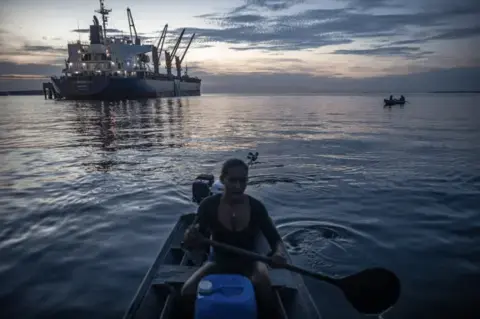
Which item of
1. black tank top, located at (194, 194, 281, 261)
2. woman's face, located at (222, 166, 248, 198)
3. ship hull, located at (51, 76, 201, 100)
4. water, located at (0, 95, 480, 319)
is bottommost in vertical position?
water, located at (0, 95, 480, 319)

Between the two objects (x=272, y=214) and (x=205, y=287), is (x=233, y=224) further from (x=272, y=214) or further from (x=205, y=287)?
(x=272, y=214)

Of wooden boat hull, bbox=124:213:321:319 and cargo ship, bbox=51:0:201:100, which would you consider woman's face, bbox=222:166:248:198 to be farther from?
cargo ship, bbox=51:0:201:100

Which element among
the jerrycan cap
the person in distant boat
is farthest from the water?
the jerrycan cap

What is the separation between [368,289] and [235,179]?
2258 mm

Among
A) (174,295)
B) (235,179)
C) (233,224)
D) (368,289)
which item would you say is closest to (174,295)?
(174,295)

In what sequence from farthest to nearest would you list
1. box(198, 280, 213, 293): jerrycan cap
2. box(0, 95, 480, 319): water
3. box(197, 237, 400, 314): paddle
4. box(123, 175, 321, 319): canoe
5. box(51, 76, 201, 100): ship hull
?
box(51, 76, 201, 100): ship hull
box(0, 95, 480, 319): water
box(197, 237, 400, 314): paddle
box(123, 175, 321, 319): canoe
box(198, 280, 213, 293): jerrycan cap

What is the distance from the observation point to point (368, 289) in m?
4.48

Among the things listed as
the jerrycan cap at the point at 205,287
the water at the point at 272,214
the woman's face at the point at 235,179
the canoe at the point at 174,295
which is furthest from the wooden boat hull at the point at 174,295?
the water at the point at 272,214

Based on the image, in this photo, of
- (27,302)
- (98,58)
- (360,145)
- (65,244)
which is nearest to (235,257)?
(27,302)

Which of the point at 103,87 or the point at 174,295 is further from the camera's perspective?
the point at 103,87

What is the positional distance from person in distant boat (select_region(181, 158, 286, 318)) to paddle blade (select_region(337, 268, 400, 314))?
1009 mm

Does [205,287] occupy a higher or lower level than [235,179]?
lower

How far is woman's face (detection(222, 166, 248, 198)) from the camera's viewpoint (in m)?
4.35

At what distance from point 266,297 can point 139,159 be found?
53.3 ft
